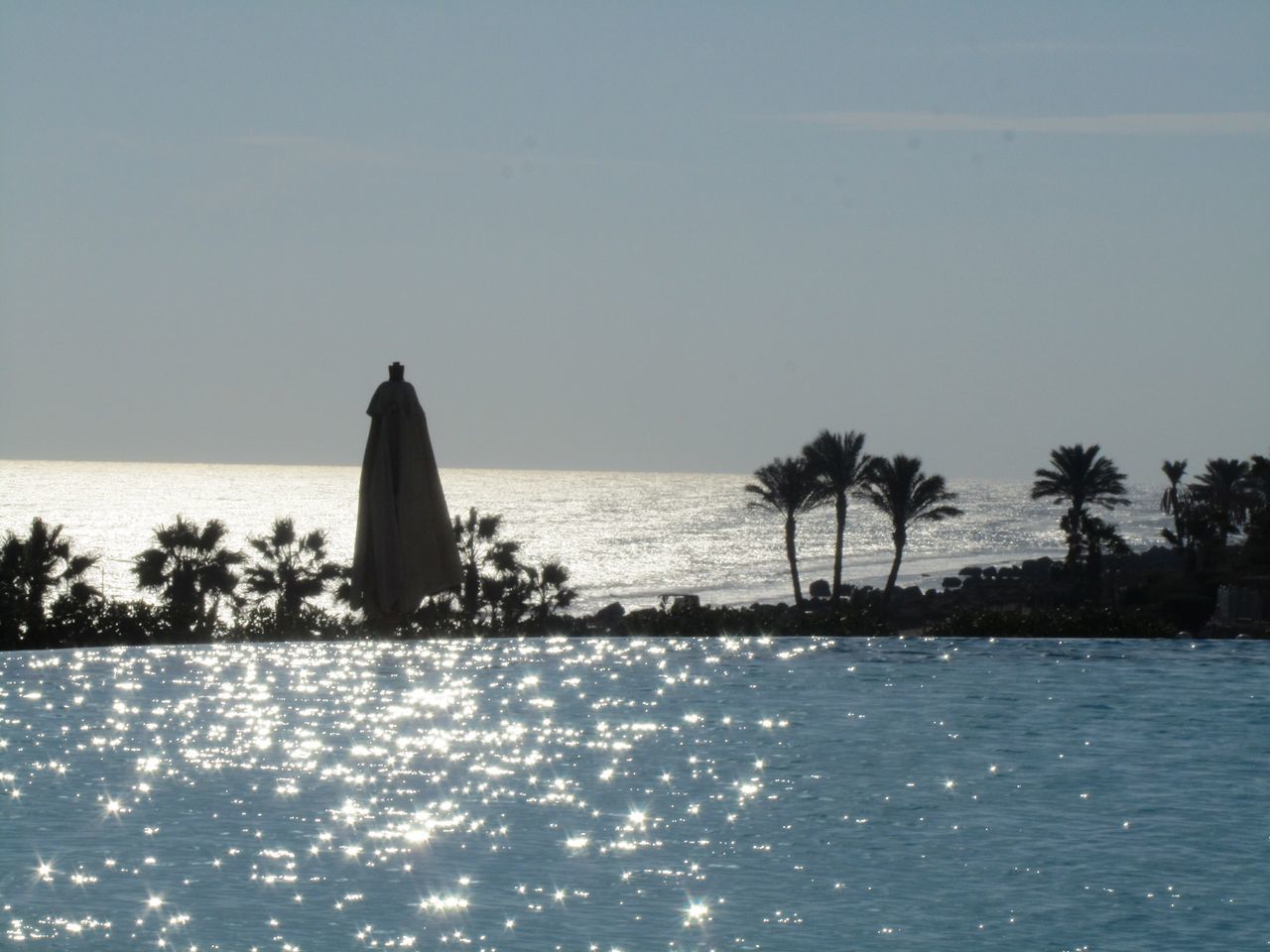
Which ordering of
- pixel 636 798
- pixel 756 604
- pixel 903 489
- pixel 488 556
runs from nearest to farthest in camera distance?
pixel 636 798
pixel 756 604
pixel 488 556
pixel 903 489

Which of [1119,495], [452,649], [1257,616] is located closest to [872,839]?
[452,649]

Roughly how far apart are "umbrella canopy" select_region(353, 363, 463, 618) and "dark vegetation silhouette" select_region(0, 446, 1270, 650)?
92 centimetres

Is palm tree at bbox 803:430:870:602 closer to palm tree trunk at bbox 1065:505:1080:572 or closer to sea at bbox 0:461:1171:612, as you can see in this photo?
palm tree trunk at bbox 1065:505:1080:572

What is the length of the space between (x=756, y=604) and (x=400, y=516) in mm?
23500

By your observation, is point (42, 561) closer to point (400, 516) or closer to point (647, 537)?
point (400, 516)

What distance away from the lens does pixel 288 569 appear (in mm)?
48344

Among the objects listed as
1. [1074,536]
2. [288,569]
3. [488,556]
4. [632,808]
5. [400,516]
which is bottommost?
[632,808]

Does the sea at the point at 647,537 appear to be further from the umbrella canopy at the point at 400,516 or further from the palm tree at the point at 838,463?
the umbrella canopy at the point at 400,516

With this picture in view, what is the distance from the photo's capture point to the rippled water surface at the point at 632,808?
4.91 m

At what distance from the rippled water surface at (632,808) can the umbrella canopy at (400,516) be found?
126cm

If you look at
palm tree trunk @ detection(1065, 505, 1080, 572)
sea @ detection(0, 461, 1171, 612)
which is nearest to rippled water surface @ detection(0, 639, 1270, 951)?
palm tree trunk @ detection(1065, 505, 1080, 572)

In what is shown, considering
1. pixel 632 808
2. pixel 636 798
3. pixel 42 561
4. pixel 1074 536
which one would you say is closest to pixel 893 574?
pixel 1074 536

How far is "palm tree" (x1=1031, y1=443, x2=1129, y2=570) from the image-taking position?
68250 mm

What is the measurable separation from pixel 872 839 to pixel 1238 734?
139 inches
